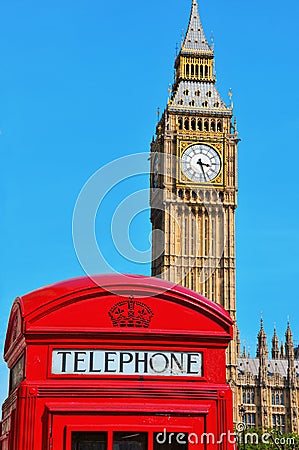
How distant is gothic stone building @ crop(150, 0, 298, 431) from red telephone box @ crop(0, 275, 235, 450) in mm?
45009

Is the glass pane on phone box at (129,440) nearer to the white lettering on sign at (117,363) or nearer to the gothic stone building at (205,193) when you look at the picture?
the white lettering on sign at (117,363)

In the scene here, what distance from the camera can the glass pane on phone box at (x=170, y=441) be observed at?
4828 mm

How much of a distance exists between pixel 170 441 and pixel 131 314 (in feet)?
2.57

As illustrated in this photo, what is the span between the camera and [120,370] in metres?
4.91

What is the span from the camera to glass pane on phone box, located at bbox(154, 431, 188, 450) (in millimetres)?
4828

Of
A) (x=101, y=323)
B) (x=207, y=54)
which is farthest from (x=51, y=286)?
(x=207, y=54)

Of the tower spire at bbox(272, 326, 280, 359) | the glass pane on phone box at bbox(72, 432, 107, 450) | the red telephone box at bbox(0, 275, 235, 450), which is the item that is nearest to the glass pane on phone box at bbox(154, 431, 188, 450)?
the red telephone box at bbox(0, 275, 235, 450)

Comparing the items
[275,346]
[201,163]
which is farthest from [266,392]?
[201,163]

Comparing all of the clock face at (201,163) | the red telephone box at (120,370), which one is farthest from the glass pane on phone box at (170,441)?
the clock face at (201,163)

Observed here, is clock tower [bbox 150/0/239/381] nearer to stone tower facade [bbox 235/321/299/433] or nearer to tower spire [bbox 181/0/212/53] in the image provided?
tower spire [bbox 181/0/212/53]

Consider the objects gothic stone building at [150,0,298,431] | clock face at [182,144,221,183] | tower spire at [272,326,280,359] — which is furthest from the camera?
tower spire at [272,326,280,359]

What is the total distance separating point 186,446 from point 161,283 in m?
1.01

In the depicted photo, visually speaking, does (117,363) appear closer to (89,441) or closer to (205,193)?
(89,441)

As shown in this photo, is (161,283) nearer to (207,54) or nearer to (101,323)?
(101,323)
